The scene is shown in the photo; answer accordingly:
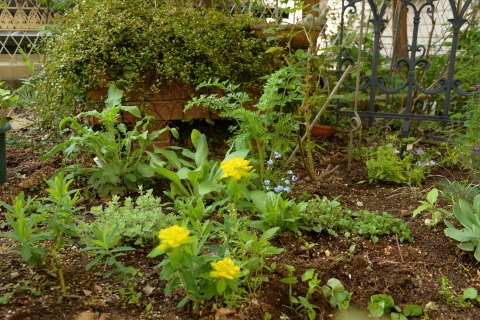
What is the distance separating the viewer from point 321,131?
4555 millimetres

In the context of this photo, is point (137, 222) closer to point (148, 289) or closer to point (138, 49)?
point (148, 289)

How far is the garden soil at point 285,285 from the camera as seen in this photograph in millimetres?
1997

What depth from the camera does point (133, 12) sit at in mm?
3531

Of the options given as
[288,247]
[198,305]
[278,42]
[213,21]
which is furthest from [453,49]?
[198,305]

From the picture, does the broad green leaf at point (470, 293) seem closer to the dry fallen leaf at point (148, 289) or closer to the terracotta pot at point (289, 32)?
the dry fallen leaf at point (148, 289)

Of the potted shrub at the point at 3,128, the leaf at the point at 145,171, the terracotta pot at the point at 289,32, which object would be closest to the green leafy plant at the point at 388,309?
the leaf at the point at 145,171

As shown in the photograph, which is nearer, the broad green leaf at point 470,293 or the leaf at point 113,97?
the broad green leaf at point 470,293

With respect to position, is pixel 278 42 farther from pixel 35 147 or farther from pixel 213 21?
pixel 35 147

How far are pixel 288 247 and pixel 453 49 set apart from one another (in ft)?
7.53

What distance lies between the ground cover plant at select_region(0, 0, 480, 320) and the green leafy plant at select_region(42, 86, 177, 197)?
0.01 metres

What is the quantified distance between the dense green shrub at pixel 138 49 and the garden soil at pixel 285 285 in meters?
0.95

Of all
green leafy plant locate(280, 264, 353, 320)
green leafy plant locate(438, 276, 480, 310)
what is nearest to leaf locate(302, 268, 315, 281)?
green leafy plant locate(280, 264, 353, 320)

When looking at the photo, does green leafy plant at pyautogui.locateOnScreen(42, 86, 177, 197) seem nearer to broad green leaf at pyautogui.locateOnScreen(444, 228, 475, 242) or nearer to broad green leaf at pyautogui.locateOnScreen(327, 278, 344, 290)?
broad green leaf at pyautogui.locateOnScreen(327, 278, 344, 290)

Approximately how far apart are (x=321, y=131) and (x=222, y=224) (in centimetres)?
232
